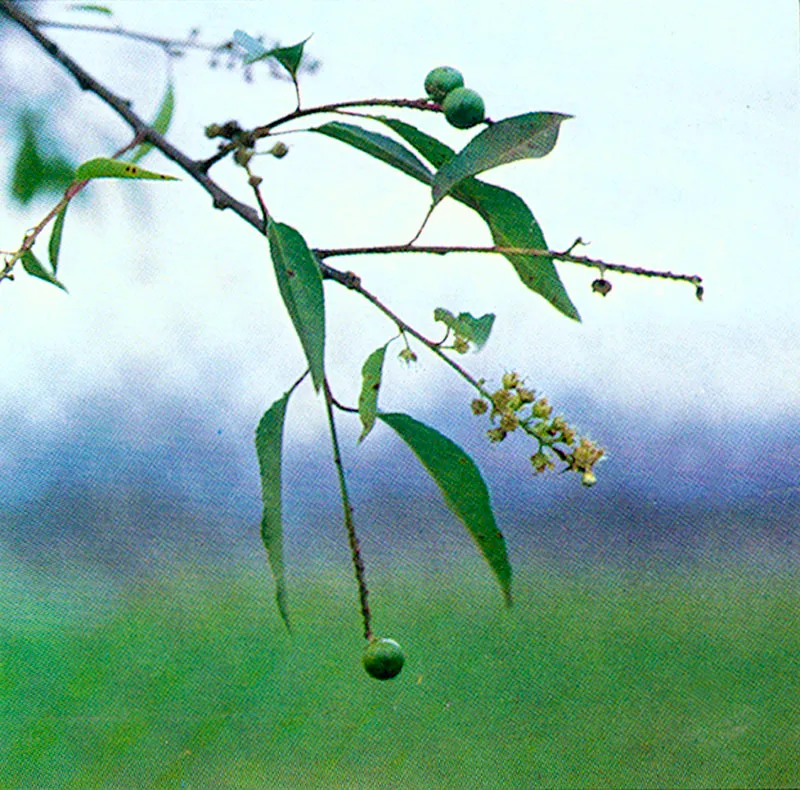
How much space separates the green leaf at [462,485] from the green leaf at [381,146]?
0.10 meters

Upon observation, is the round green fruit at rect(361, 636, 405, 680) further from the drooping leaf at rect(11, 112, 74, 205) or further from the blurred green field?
the drooping leaf at rect(11, 112, 74, 205)

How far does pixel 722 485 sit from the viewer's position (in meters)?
0.74

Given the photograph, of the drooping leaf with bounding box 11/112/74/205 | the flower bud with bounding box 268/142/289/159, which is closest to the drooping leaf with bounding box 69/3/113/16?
the drooping leaf with bounding box 11/112/74/205

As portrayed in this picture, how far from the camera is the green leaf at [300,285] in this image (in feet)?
1.22

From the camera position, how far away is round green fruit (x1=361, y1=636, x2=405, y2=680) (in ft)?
1.32

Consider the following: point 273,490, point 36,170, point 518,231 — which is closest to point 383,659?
point 273,490

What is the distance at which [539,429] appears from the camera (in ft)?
1.41

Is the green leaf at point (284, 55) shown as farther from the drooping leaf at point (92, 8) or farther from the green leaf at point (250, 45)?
the drooping leaf at point (92, 8)

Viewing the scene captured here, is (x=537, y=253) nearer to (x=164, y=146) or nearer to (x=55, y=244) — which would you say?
(x=164, y=146)

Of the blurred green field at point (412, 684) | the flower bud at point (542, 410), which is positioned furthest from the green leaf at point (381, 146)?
the blurred green field at point (412, 684)

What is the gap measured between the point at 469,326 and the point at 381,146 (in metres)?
0.09

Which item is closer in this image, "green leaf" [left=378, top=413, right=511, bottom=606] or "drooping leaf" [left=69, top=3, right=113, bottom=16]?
"green leaf" [left=378, top=413, right=511, bottom=606]

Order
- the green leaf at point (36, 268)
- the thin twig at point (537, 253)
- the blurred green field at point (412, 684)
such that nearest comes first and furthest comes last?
the thin twig at point (537, 253)
the green leaf at point (36, 268)
the blurred green field at point (412, 684)

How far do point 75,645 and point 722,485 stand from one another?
456 mm
